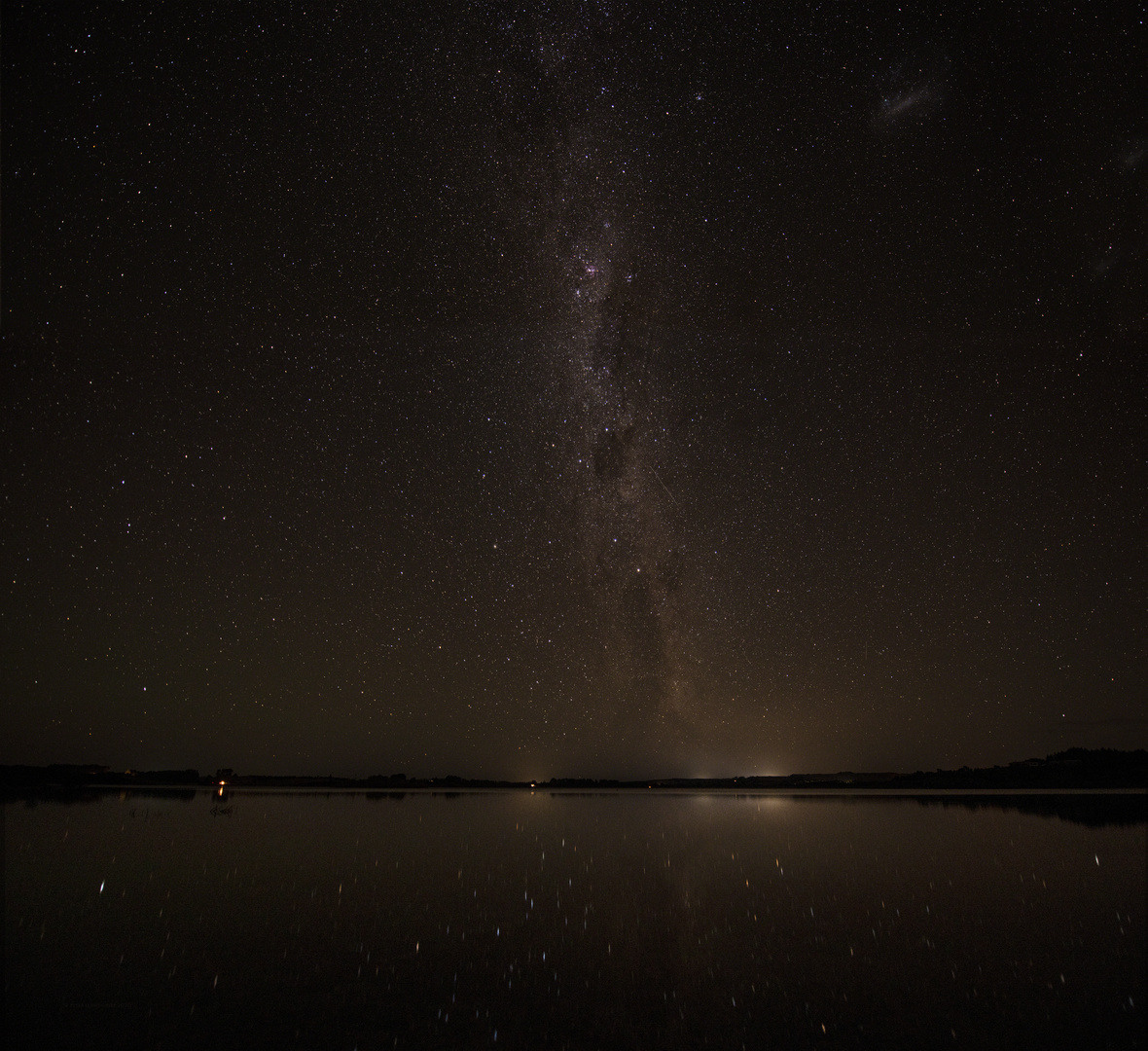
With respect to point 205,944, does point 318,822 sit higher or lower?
higher

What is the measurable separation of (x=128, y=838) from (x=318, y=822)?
40.3ft

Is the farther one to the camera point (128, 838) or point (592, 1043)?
point (128, 838)

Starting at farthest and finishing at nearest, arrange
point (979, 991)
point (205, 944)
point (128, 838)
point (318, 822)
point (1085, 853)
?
point (318, 822) → point (128, 838) → point (1085, 853) → point (205, 944) → point (979, 991)

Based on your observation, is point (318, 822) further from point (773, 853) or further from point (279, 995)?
point (279, 995)

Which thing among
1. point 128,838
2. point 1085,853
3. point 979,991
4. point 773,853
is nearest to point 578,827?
point 773,853

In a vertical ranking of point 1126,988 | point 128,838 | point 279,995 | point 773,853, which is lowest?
point 1126,988

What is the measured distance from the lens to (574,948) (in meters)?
11.5

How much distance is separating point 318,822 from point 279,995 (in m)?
31.9

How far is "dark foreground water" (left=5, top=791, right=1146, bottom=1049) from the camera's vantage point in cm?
805

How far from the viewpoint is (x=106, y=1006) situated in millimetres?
8555

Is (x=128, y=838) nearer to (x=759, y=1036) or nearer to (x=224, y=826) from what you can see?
(x=224, y=826)

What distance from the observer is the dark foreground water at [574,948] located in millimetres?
8047

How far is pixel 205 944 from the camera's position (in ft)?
38.0

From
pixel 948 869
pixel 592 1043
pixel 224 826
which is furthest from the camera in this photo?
pixel 224 826
